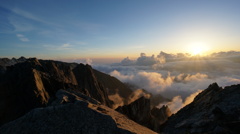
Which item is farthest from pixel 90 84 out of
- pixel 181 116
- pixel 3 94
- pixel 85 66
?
pixel 181 116

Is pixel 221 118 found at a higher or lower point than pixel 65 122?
lower

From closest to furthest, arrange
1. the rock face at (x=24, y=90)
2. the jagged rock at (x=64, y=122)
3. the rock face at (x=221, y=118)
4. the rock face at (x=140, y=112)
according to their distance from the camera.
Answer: the jagged rock at (x=64, y=122), the rock face at (x=221, y=118), the rock face at (x=24, y=90), the rock face at (x=140, y=112)

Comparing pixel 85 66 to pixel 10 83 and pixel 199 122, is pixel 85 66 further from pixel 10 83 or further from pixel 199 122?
pixel 199 122

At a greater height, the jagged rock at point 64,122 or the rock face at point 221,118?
the jagged rock at point 64,122

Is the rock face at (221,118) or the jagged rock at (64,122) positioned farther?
the rock face at (221,118)

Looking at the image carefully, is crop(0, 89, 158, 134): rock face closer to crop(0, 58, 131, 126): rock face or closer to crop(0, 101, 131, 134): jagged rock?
crop(0, 101, 131, 134): jagged rock

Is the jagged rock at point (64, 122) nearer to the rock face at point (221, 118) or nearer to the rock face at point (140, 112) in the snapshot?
the rock face at point (221, 118)

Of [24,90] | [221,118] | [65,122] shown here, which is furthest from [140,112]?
[65,122]

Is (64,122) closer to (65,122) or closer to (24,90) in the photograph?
(65,122)

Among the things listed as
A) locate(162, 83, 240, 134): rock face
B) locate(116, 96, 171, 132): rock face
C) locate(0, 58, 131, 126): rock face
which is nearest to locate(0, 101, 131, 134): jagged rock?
locate(162, 83, 240, 134): rock face

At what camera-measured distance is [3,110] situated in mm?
59375

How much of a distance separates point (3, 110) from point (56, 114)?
62127 mm

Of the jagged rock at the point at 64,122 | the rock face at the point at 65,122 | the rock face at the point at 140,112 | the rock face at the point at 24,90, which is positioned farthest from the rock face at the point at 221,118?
the rock face at the point at 140,112

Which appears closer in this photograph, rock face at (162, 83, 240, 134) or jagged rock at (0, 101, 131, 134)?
jagged rock at (0, 101, 131, 134)
